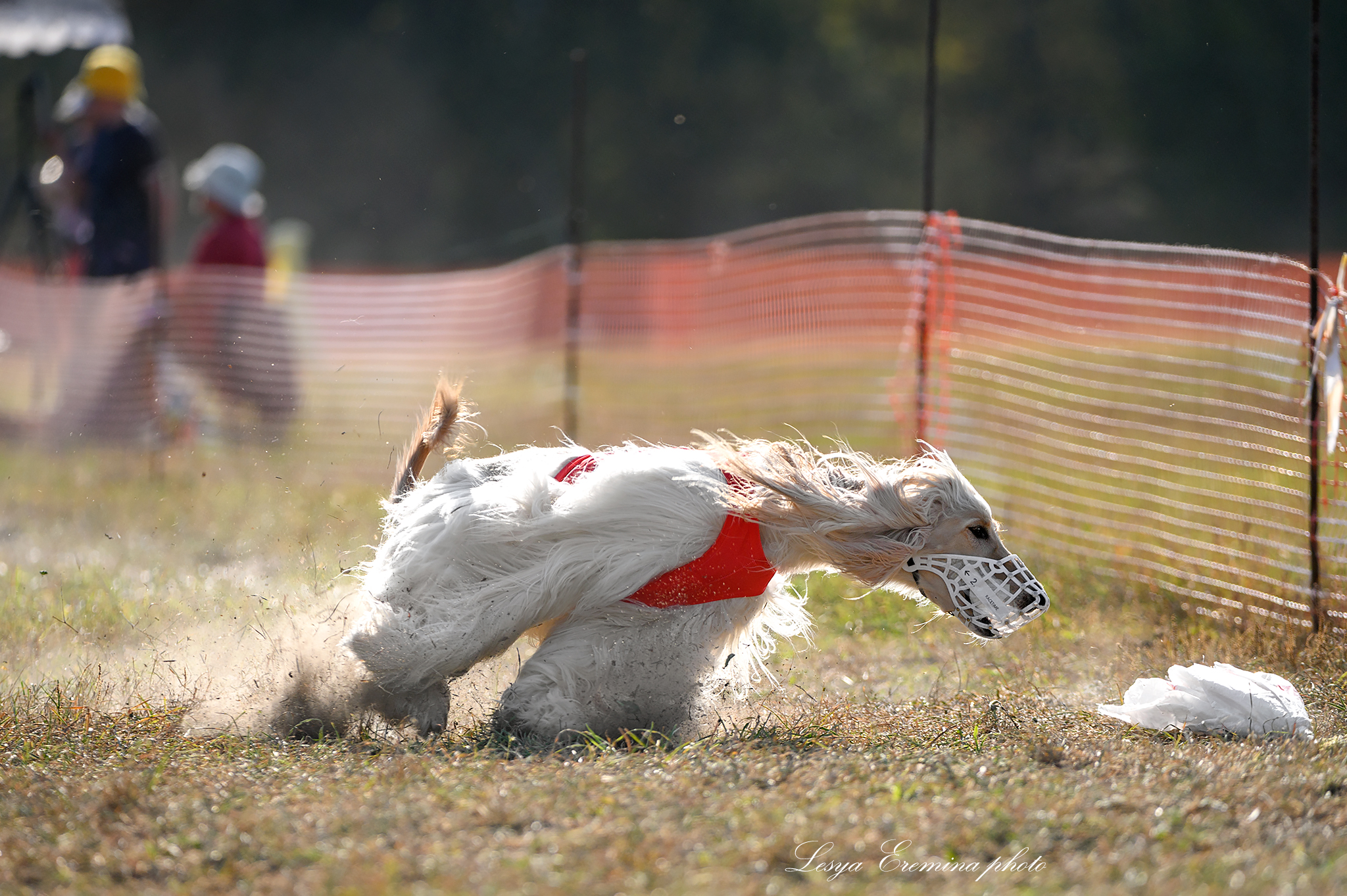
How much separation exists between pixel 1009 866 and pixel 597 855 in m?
0.78

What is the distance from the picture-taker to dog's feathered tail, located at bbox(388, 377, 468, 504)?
13.2 feet

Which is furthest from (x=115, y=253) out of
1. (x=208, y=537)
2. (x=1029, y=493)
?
(x=1029, y=493)

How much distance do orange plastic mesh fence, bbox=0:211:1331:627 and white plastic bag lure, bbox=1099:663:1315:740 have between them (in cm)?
107

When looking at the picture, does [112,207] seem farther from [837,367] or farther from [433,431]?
[433,431]

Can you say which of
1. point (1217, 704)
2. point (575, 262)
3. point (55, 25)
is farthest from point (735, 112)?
point (1217, 704)

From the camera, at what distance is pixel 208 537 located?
641cm

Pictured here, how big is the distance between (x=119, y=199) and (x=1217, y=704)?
9025 mm

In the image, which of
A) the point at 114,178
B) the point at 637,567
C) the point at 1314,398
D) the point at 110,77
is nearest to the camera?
the point at 637,567

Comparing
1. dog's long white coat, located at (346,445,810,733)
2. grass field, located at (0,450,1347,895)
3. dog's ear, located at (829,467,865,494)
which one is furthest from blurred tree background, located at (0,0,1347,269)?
dog's long white coat, located at (346,445,810,733)

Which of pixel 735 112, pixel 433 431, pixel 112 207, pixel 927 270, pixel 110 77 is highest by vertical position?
pixel 735 112

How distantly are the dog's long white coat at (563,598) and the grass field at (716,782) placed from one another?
16 centimetres

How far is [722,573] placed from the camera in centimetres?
366

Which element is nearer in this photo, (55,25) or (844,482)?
(844,482)

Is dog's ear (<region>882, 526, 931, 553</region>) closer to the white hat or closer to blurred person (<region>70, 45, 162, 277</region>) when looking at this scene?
blurred person (<region>70, 45, 162, 277</region>)
